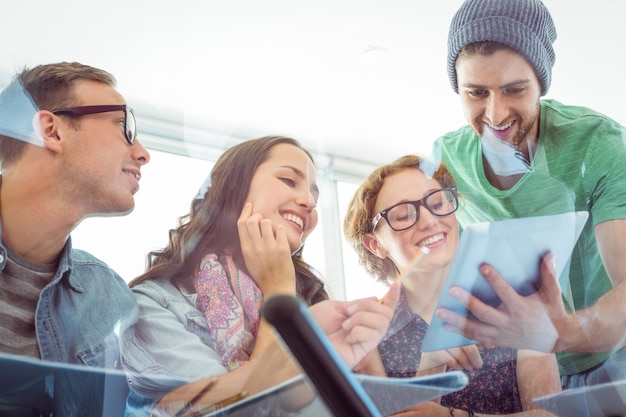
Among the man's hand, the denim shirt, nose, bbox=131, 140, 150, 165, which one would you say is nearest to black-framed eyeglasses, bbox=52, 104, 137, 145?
nose, bbox=131, 140, 150, 165

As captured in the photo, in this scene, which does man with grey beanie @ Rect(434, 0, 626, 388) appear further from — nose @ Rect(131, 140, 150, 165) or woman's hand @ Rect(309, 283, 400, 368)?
Result: nose @ Rect(131, 140, 150, 165)

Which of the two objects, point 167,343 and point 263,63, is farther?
point 263,63

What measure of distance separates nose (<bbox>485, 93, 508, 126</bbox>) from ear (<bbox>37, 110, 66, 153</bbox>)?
411mm

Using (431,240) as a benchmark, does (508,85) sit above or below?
above

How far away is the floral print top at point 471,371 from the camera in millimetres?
571

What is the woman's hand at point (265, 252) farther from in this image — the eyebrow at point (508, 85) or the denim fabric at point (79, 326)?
the eyebrow at point (508, 85)

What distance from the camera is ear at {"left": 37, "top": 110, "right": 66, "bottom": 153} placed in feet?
1.86

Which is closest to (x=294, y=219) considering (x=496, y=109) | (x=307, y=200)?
(x=307, y=200)

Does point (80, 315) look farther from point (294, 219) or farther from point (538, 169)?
point (538, 169)

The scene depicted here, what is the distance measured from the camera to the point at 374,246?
2.03 ft

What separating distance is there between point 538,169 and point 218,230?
0.35 metres

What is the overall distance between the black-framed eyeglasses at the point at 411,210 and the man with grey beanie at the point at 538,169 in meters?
0.03

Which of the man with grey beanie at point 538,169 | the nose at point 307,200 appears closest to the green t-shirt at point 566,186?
the man with grey beanie at point 538,169

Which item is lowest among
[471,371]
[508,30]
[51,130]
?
[471,371]
